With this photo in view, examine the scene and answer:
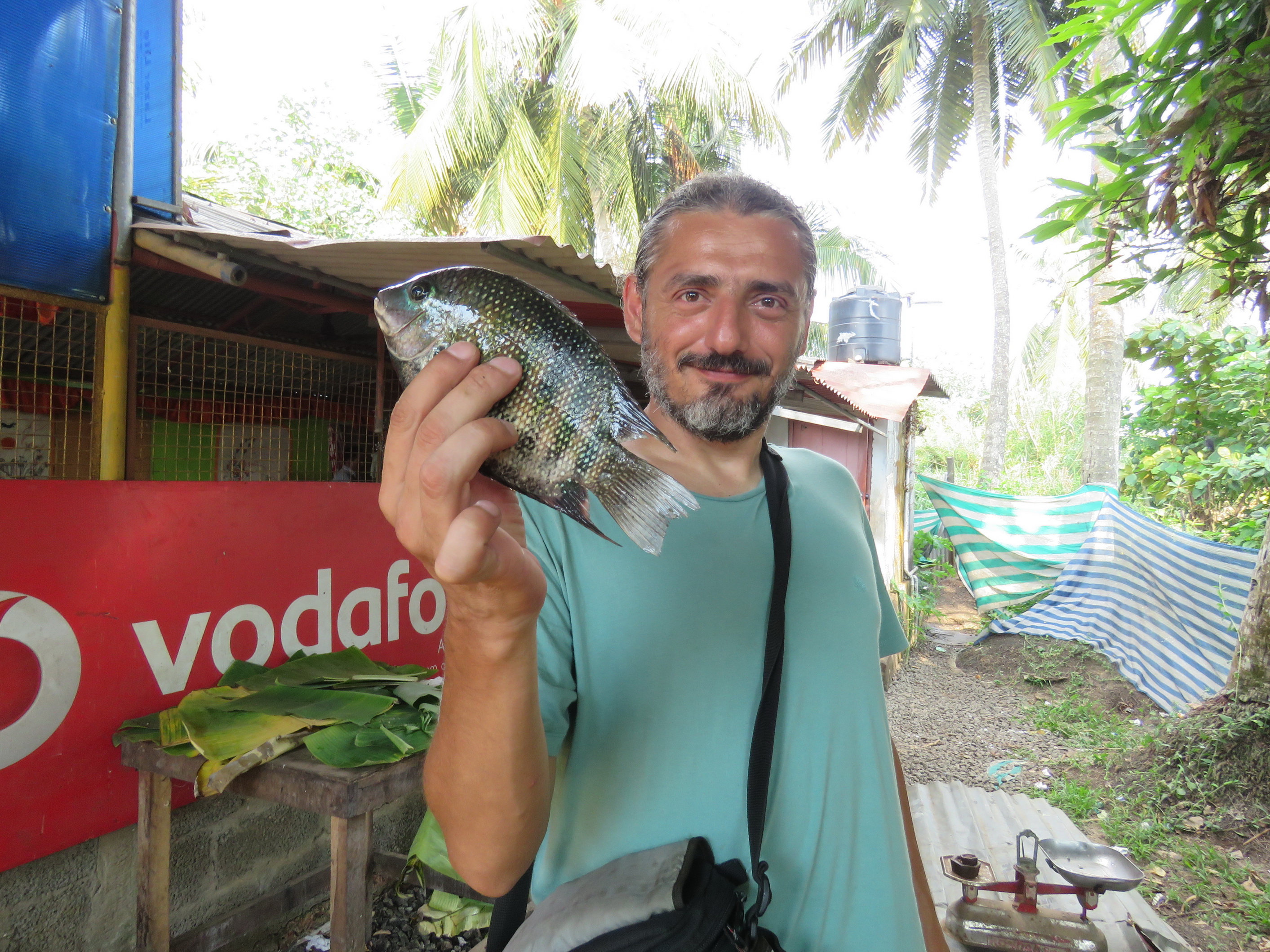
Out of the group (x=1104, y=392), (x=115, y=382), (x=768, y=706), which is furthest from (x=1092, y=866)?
(x=1104, y=392)

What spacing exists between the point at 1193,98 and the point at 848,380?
9241 mm

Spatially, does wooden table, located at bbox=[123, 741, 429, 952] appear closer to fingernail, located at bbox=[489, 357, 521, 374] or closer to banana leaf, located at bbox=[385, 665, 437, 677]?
banana leaf, located at bbox=[385, 665, 437, 677]

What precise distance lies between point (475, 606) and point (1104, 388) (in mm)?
13064

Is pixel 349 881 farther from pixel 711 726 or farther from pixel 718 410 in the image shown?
pixel 718 410

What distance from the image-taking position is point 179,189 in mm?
3576

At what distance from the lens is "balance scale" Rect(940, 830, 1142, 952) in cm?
326

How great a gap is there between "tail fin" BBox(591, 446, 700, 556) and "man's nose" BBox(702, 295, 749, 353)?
2.00 ft

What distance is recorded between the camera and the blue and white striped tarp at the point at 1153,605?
6.88 m

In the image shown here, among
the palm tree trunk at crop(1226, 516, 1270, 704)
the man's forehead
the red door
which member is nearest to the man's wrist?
the man's forehead

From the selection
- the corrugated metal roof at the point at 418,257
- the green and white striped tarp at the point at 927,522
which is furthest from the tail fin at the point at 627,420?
the green and white striped tarp at the point at 927,522

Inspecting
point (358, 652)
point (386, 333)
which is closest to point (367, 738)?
point (358, 652)

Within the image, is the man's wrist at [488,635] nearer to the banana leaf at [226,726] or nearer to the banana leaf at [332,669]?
the banana leaf at [226,726]

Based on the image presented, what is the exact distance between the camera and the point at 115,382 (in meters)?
3.10

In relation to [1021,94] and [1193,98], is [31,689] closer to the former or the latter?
[1193,98]
